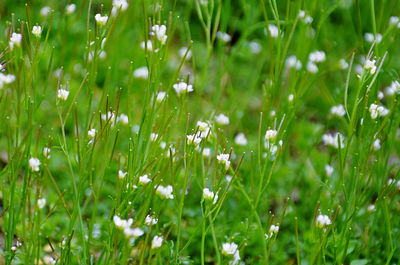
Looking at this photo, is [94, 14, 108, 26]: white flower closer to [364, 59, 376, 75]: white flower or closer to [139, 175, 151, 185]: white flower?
[139, 175, 151, 185]: white flower

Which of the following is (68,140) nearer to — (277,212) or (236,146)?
(236,146)

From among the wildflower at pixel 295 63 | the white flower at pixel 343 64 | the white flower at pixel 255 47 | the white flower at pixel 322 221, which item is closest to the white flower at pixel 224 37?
the wildflower at pixel 295 63

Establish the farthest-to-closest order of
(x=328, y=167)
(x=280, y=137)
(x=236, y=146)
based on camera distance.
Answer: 1. (x=236, y=146)
2. (x=328, y=167)
3. (x=280, y=137)

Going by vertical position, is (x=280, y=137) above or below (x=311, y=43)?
below

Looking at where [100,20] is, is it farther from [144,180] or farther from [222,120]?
[222,120]

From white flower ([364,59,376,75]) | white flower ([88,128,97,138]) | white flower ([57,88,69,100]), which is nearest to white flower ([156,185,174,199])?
white flower ([88,128,97,138])

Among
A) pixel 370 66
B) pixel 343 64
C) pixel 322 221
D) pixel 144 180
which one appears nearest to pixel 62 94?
pixel 144 180

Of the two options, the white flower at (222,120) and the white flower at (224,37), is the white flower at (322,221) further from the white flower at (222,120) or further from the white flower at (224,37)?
the white flower at (224,37)

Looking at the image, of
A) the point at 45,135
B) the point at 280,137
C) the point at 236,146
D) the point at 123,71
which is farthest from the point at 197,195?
the point at 123,71
